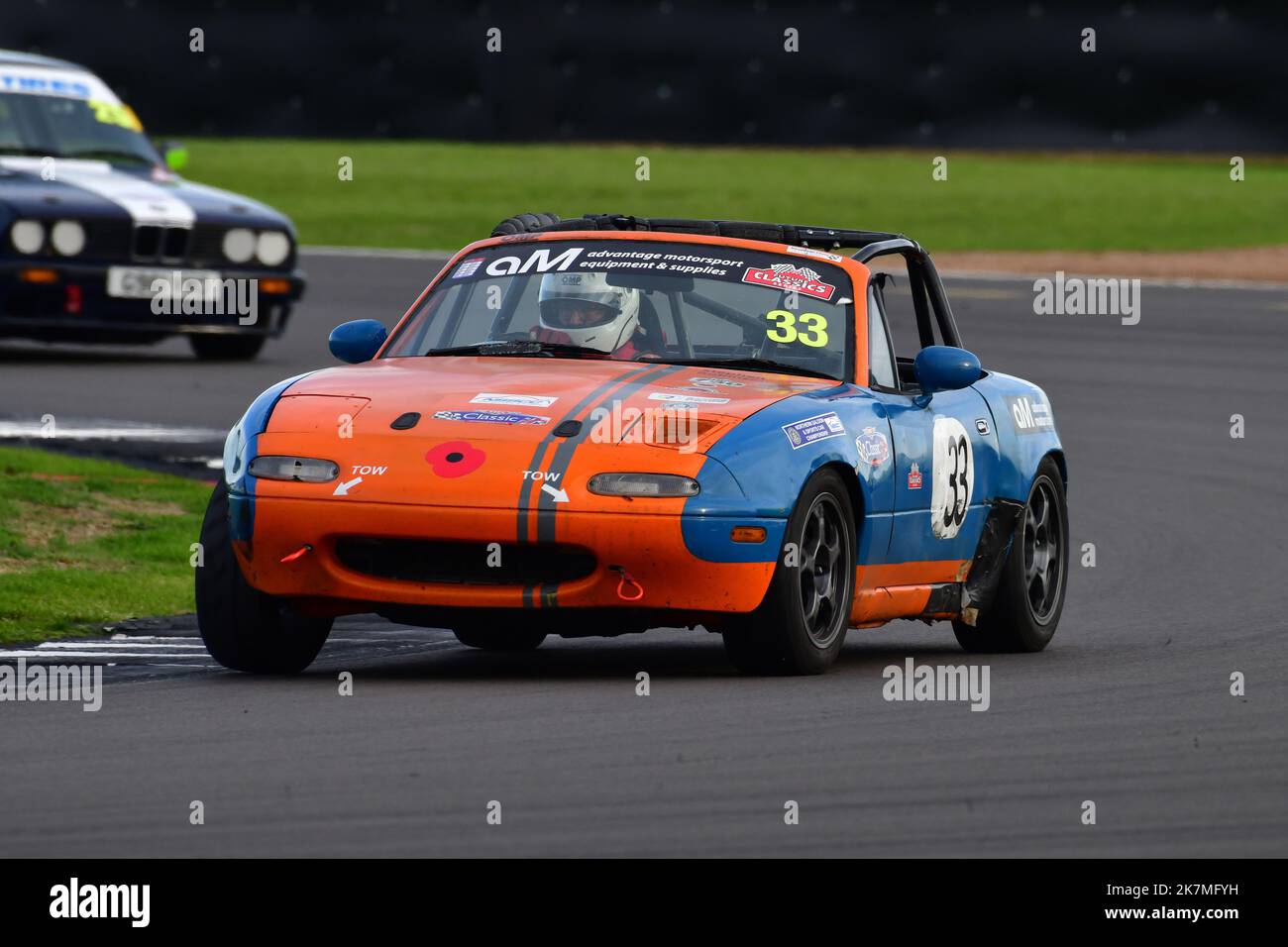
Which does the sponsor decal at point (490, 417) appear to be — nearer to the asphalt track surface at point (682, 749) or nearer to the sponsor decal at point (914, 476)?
the asphalt track surface at point (682, 749)

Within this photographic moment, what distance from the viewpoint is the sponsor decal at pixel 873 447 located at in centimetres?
903

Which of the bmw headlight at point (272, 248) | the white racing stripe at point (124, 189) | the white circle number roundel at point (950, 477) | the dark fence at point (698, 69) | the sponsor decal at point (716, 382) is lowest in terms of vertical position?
the white circle number roundel at point (950, 477)

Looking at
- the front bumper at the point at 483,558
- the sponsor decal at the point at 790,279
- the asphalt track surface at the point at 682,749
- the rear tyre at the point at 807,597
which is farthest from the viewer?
the sponsor decal at the point at 790,279

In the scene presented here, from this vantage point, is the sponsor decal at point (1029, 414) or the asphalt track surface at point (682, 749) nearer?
the asphalt track surface at point (682, 749)

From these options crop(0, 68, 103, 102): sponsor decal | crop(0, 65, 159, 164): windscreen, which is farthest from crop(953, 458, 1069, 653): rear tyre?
crop(0, 68, 103, 102): sponsor decal

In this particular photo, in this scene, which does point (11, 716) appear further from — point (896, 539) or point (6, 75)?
point (6, 75)

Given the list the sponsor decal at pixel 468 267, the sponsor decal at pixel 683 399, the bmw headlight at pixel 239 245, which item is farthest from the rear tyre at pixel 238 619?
the bmw headlight at pixel 239 245

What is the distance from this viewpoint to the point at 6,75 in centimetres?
2036

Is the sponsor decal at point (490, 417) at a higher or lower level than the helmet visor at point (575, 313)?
lower

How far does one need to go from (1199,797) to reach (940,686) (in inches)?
78.4

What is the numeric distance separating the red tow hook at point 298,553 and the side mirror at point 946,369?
225cm

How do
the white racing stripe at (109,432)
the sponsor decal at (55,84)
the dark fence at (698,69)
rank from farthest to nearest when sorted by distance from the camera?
the dark fence at (698,69)
the sponsor decal at (55,84)
the white racing stripe at (109,432)
